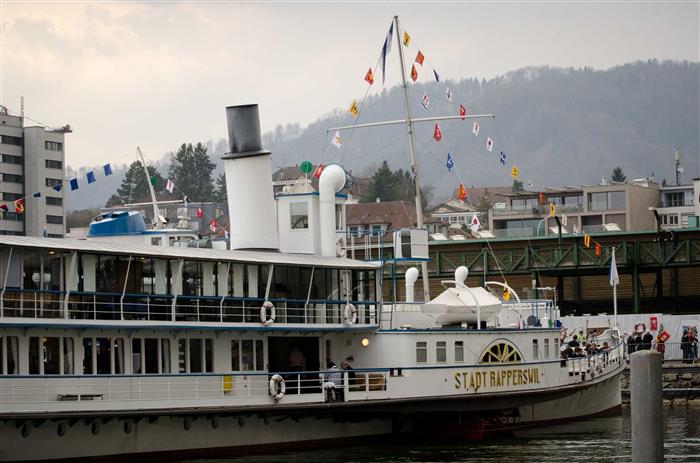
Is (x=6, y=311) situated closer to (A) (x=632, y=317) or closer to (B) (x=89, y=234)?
(B) (x=89, y=234)

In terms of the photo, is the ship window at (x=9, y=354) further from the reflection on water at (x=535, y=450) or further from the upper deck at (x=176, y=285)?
the reflection on water at (x=535, y=450)

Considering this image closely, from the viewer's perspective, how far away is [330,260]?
3400 centimetres

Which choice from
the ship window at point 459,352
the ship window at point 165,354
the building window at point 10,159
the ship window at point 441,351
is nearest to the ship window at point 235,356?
the ship window at point 165,354

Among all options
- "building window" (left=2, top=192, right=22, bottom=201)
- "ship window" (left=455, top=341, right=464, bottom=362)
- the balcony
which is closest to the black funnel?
"ship window" (left=455, top=341, right=464, bottom=362)

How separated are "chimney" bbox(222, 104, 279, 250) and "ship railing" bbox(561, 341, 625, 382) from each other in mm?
9983

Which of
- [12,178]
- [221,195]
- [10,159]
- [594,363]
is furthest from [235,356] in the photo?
[221,195]

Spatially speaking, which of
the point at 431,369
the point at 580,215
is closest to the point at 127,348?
the point at 431,369

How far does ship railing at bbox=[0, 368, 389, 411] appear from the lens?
2702 centimetres

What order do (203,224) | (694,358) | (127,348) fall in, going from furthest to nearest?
(203,224), (694,358), (127,348)

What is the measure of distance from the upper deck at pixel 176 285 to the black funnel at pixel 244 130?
317 centimetres

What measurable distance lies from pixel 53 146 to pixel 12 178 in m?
5.35

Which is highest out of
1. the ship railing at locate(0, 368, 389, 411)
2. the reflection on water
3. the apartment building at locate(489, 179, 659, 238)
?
the apartment building at locate(489, 179, 659, 238)

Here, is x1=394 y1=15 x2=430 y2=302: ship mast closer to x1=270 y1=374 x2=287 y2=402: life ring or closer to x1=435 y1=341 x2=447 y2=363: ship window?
x1=435 y1=341 x2=447 y2=363: ship window

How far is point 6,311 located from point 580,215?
84.5m
